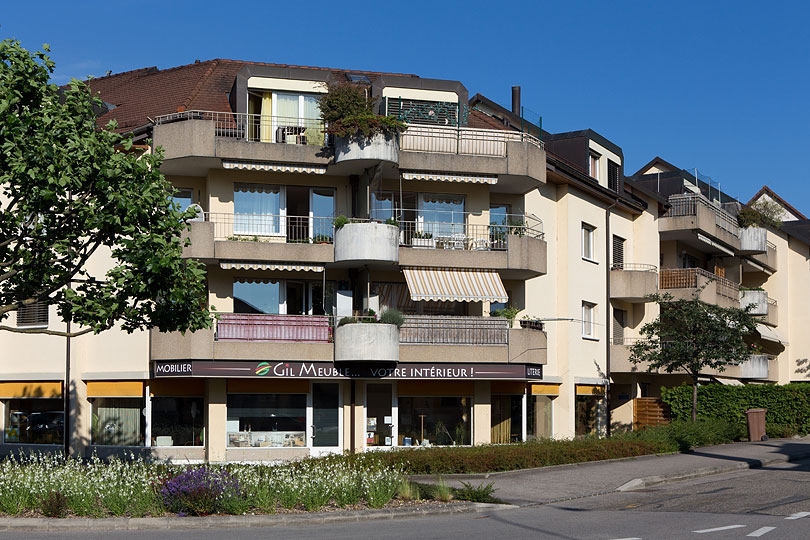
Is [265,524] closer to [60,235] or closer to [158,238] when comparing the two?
[158,238]

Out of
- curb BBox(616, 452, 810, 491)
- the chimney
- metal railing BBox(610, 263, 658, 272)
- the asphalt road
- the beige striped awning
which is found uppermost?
the chimney

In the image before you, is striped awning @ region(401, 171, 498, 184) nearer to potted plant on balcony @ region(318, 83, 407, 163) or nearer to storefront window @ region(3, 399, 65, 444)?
potted plant on balcony @ region(318, 83, 407, 163)

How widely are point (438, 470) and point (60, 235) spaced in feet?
32.6

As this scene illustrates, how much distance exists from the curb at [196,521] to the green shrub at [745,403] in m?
24.0

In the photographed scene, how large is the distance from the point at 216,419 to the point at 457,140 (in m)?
10.9

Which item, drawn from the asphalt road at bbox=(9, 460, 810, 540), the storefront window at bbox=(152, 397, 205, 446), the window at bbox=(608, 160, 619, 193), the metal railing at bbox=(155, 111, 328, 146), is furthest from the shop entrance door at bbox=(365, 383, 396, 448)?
the window at bbox=(608, 160, 619, 193)

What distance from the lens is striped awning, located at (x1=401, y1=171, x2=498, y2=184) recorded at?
3156 centimetres

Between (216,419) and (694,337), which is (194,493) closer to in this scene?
(216,419)

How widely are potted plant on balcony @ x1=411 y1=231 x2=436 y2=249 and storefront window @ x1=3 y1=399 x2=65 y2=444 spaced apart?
1162cm

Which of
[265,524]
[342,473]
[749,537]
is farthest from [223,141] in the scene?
[749,537]

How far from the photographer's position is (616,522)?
1631 cm

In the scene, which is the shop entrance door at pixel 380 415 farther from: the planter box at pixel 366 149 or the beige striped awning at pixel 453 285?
the planter box at pixel 366 149

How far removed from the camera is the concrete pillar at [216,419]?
99.1 ft

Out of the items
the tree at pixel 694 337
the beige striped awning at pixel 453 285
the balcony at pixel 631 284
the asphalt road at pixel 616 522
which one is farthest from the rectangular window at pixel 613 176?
the asphalt road at pixel 616 522
